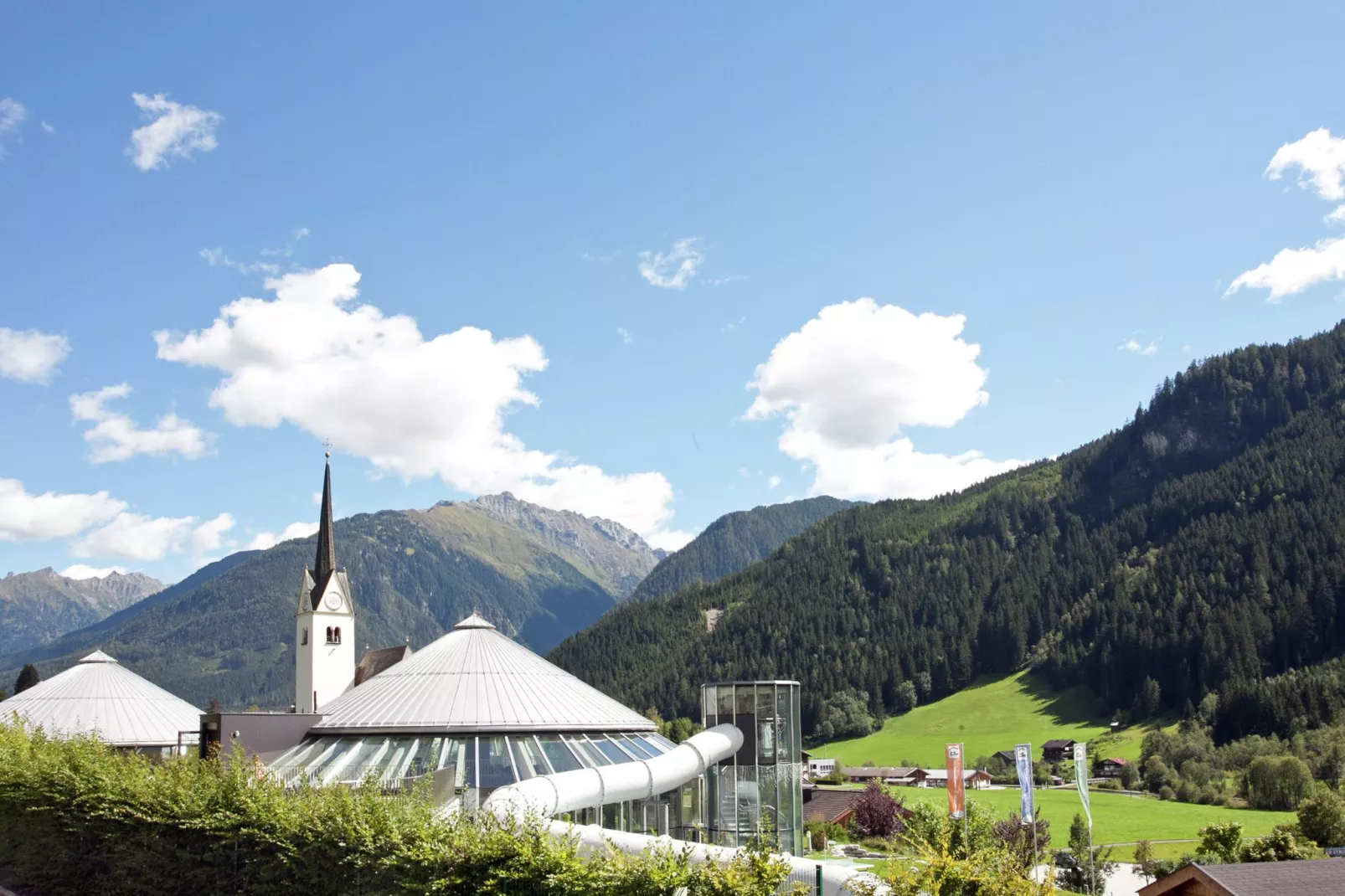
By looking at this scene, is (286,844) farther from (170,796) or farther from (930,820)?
(930,820)

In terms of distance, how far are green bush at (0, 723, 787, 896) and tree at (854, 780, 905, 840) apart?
75.7 meters

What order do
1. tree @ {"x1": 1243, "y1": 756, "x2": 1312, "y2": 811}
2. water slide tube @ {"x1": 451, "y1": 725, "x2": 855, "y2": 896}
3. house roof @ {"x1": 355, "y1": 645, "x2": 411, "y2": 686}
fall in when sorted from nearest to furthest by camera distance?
water slide tube @ {"x1": 451, "y1": 725, "x2": 855, "y2": 896} → house roof @ {"x1": 355, "y1": 645, "x2": 411, "y2": 686} → tree @ {"x1": 1243, "y1": 756, "x2": 1312, "y2": 811}

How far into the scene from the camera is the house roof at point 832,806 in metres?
104

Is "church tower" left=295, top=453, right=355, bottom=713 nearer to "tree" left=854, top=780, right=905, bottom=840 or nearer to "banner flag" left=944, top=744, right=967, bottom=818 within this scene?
"tree" left=854, top=780, right=905, bottom=840

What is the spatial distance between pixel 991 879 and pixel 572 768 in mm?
24033

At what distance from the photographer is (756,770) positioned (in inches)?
1754

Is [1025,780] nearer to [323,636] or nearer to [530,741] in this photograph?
[530,741]

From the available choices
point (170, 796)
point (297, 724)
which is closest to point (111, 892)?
point (170, 796)

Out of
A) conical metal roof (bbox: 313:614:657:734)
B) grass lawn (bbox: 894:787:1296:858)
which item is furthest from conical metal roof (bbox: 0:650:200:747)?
grass lawn (bbox: 894:787:1296:858)

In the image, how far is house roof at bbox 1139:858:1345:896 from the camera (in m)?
31.9

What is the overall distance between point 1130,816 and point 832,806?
3340 cm

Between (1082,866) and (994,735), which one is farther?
(994,735)

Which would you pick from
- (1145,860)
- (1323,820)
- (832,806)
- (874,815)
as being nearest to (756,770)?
(1145,860)

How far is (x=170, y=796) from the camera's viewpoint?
27.3 metres
